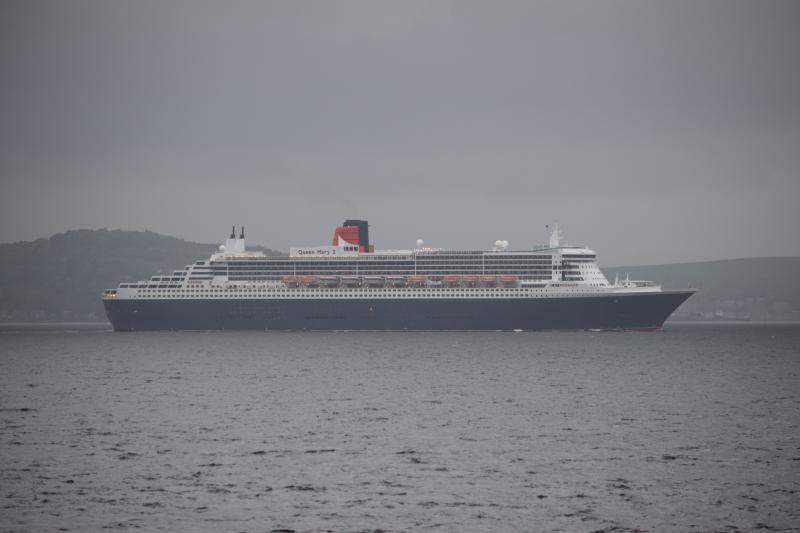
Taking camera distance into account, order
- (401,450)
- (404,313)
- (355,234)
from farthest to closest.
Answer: (355,234)
(404,313)
(401,450)

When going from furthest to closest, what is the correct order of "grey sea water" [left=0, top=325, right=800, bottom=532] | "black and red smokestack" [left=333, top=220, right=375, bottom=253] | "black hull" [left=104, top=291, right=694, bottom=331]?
"black and red smokestack" [left=333, top=220, right=375, bottom=253] < "black hull" [left=104, top=291, right=694, bottom=331] < "grey sea water" [left=0, top=325, right=800, bottom=532]

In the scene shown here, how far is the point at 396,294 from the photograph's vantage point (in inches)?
5241

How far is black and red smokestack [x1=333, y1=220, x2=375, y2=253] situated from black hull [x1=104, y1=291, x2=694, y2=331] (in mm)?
14057

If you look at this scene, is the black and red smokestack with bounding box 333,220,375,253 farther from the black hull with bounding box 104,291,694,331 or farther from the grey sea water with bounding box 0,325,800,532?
the grey sea water with bounding box 0,325,800,532

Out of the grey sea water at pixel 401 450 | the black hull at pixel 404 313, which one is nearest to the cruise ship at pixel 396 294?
the black hull at pixel 404 313

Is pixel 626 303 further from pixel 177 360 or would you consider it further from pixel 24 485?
pixel 24 485

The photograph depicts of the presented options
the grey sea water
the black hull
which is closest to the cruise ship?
the black hull

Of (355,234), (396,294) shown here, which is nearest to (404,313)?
(396,294)

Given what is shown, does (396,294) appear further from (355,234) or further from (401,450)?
(401,450)

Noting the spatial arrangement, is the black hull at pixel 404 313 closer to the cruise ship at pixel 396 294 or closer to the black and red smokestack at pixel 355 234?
the cruise ship at pixel 396 294

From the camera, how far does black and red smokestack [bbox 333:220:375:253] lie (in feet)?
480

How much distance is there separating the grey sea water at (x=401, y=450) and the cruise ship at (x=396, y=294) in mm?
54748

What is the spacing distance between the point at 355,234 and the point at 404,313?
18.6 metres

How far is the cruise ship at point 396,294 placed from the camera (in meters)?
130
